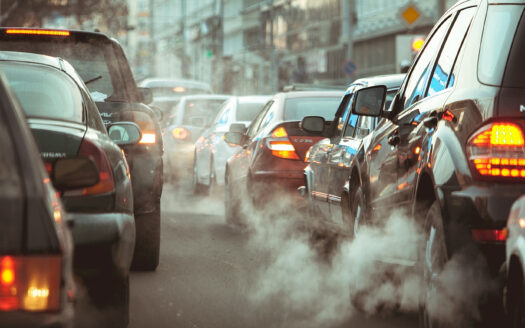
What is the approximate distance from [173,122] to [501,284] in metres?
16.2

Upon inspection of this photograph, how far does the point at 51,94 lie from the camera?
238 inches

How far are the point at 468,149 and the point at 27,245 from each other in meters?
2.30

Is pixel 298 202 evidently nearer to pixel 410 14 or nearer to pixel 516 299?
pixel 516 299

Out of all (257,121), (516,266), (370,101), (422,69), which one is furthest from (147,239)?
(516,266)

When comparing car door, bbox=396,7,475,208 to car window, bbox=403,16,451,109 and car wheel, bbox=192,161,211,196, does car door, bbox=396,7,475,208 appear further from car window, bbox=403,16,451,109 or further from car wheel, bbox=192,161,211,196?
car wheel, bbox=192,161,211,196

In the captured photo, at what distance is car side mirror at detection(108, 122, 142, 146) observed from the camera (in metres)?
7.18

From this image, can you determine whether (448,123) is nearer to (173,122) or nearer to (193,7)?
(173,122)

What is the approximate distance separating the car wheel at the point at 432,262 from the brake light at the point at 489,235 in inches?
7.0

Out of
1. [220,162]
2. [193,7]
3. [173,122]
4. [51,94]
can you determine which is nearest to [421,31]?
[173,122]

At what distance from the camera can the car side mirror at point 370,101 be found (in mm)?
6938

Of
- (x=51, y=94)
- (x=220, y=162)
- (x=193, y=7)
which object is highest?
(x=193, y=7)

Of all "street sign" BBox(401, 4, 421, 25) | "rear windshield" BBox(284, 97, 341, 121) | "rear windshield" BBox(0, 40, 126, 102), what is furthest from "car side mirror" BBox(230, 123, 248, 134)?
"street sign" BBox(401, 4, 421, 25)

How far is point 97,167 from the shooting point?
195 inches

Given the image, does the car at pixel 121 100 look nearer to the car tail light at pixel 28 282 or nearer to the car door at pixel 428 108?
the car door at pixel 428 108
